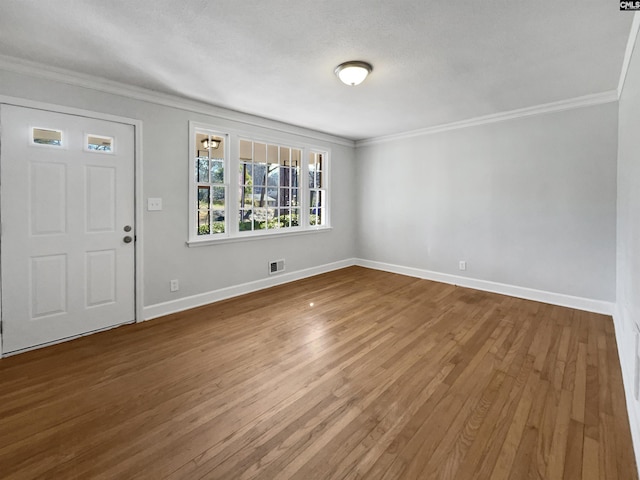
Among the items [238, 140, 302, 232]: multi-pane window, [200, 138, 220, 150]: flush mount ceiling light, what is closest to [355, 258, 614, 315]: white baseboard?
[238, 140, 302, 232]: multi-pane window

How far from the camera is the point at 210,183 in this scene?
3.94 m

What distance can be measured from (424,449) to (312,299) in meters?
2.59

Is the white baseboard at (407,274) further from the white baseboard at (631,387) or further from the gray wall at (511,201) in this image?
the white baseboard at (631,387)

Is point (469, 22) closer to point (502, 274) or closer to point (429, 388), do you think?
point (429, 388)

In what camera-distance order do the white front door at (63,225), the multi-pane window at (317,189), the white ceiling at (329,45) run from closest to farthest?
the white ceiling at (329,45) → the white front door at (63,225) → the multi-pane window at (317,189)

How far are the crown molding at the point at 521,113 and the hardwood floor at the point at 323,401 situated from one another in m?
2.52

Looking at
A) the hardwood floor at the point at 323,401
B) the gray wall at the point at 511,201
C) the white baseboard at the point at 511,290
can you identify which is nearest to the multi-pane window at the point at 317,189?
the gray wall at the point at 511,201

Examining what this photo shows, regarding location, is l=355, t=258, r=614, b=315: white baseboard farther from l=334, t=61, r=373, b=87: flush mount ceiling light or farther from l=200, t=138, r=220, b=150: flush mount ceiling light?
l=200, t=138, r=220, b=150: flush mount ceiling light

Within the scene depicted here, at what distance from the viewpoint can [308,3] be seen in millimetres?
1888

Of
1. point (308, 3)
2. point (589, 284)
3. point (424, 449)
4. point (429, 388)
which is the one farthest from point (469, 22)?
point (589, 284)

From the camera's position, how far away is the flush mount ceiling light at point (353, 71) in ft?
8.70

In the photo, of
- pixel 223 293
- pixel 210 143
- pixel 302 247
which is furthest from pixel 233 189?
pixel 302 247

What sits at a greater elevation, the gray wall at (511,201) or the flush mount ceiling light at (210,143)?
the flush mount ceiling light at (210,143)

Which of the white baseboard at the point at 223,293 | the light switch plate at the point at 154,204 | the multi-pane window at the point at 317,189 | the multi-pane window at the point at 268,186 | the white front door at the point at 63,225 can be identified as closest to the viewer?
the white front door at the point at 63,225
